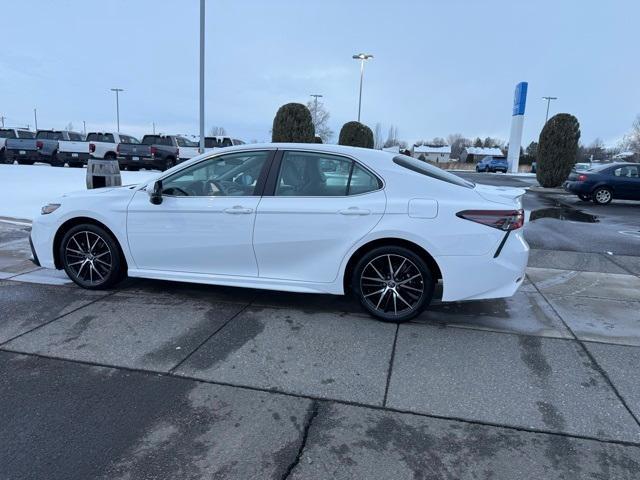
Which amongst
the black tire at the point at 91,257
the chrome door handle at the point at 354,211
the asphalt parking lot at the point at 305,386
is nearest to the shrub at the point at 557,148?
the asphalt parking lot at the point at 305,386

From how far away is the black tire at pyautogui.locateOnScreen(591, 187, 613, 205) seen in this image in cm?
1648

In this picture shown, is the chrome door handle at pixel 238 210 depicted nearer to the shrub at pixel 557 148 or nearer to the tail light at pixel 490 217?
the tail light at pixel 490 217

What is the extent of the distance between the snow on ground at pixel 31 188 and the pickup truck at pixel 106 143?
14.1 ft

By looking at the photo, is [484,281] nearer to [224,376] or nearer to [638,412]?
[638,412]

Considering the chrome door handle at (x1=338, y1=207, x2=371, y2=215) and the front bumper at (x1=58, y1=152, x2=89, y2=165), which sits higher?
the chrome door handle at (x1=338, y1=207, x2=371, y2=215)

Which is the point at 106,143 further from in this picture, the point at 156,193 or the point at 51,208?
the point at 156,193

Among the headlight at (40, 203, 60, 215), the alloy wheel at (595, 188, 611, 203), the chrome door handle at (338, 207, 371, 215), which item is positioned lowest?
the alloy wheel at (595, 188, 611, 203)

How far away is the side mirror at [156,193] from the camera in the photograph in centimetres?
491

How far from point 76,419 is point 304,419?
1.38 m

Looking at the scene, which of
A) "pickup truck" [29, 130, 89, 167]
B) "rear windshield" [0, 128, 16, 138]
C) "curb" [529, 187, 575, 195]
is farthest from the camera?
"rear windshield" [0, 128, 16, 138]

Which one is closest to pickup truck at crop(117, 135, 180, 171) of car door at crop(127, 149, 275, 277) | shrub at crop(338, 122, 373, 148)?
shrub at crop(338, 122, 373, 148)

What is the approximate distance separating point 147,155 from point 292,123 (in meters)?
9.54

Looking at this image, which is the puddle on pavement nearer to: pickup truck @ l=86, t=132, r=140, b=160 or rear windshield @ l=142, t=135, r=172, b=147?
rear windshield @ l=142, t=135, r=172, b=147

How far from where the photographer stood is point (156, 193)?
4.91m
